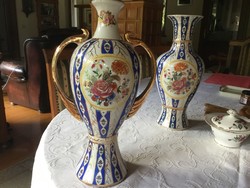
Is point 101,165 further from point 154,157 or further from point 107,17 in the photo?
point 107,17

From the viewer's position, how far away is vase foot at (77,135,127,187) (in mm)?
512

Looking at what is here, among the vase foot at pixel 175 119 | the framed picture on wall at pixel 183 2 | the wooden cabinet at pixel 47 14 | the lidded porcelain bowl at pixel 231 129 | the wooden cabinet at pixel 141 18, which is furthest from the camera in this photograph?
the wooden cabinet at pixel 47 14

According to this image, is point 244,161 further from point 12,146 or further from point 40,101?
point 40,101

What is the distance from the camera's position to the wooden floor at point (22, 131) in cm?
175

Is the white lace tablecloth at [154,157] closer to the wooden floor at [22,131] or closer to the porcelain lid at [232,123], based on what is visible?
the porcelain lid at [232,123]

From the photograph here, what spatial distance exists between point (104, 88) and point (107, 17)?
0.15 metres

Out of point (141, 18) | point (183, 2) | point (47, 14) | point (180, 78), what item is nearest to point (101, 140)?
point (180, 78)

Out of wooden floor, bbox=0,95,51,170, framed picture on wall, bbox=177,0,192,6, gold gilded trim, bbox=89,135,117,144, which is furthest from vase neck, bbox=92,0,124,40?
framed picture on wall, bbox=177,0,192,6

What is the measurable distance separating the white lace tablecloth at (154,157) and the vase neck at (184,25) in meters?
0.30

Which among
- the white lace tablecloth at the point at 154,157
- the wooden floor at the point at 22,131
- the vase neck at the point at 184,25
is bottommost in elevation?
the wooden floor at the point at 22,131

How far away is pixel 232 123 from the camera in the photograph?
66 centimetres

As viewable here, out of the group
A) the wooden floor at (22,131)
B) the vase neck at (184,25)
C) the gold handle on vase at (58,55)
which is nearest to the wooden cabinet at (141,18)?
the wooden floor at (22,131)

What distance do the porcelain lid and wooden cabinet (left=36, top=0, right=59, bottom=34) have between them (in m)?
5.55

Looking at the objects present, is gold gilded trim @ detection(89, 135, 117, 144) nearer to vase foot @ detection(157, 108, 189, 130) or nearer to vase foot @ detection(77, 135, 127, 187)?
vase foot @ detection(77, 135, 127, 187)
